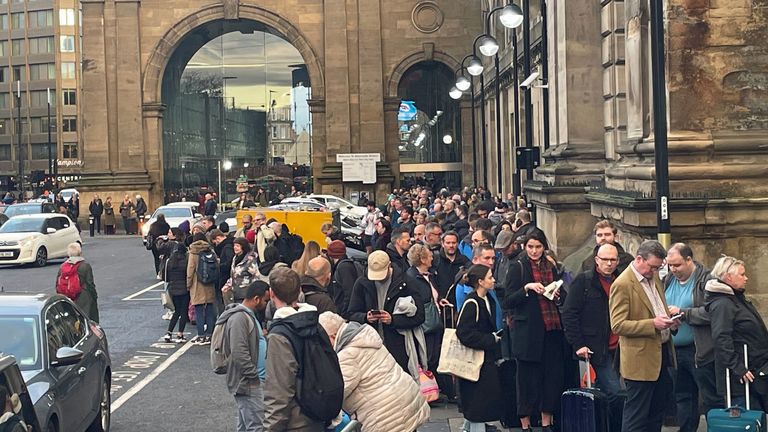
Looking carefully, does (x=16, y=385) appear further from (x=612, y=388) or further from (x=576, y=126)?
(x=576, y=126)

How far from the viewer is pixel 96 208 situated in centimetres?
4694

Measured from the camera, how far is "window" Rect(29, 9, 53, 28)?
116 metres

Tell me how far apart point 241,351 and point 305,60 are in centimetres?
4337

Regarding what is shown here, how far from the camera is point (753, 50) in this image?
12.5 m

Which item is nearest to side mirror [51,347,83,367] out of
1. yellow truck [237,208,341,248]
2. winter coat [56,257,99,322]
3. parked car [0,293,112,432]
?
parked car [0,293,112,432]

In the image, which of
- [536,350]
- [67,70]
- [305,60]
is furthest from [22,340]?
[67,70]

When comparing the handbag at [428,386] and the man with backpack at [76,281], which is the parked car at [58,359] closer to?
the handbag at [428,386]

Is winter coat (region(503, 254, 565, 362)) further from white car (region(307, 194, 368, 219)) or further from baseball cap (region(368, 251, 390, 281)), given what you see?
white car (region(307, 194, 368, 219))

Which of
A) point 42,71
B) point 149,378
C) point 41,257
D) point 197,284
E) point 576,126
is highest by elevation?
point 42,71

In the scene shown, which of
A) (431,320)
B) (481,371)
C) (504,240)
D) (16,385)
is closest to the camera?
(16,385)

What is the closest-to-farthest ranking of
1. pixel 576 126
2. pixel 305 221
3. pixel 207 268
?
→ pixel 207 268
pixel 576 126
pixel 305 221

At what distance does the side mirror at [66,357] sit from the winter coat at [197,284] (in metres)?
7.09

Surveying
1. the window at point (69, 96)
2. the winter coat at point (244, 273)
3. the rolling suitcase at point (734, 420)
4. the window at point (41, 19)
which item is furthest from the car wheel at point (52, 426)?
the window at point (41, 19)

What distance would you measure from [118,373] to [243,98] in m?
44.5
